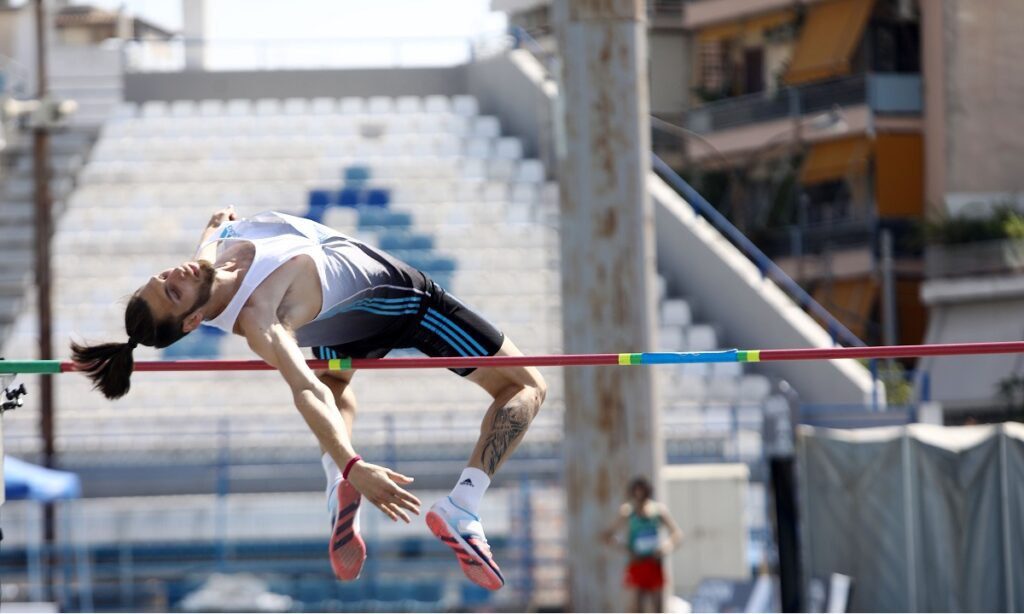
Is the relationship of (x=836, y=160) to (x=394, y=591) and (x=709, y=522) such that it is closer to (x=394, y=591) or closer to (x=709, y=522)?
(x=394, y=591)

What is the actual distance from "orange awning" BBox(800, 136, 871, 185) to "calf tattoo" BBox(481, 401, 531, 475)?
27.4m

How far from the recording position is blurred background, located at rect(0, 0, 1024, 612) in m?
12.0

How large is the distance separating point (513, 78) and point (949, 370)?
910 centimetres

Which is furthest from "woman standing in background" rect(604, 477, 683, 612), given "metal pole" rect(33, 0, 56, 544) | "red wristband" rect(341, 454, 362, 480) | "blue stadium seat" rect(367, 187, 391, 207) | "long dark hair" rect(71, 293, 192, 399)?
"blue stadium seat" rect(367, 187, 391, 207)

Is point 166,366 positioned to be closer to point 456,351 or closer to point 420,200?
point 456,351

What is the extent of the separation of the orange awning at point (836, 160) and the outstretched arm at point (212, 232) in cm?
2755

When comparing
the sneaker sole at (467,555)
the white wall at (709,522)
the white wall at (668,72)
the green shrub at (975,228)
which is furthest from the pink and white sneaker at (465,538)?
the white wall at (668,72)

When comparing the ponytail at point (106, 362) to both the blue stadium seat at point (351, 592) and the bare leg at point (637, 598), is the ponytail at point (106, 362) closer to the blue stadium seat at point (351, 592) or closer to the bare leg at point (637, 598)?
the bare leg at point (637, 598)

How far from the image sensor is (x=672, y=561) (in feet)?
44.2

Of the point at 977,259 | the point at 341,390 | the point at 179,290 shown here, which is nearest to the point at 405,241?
the point at 977,259

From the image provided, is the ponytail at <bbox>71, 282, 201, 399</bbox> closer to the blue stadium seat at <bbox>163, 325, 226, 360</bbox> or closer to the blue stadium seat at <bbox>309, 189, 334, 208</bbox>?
the blue stadium seat at <bbox>163, 325, 226, 360</bbox>

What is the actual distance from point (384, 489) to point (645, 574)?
6344 millimetres

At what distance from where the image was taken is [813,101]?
111ft


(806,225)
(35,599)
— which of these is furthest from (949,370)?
(35,599)
